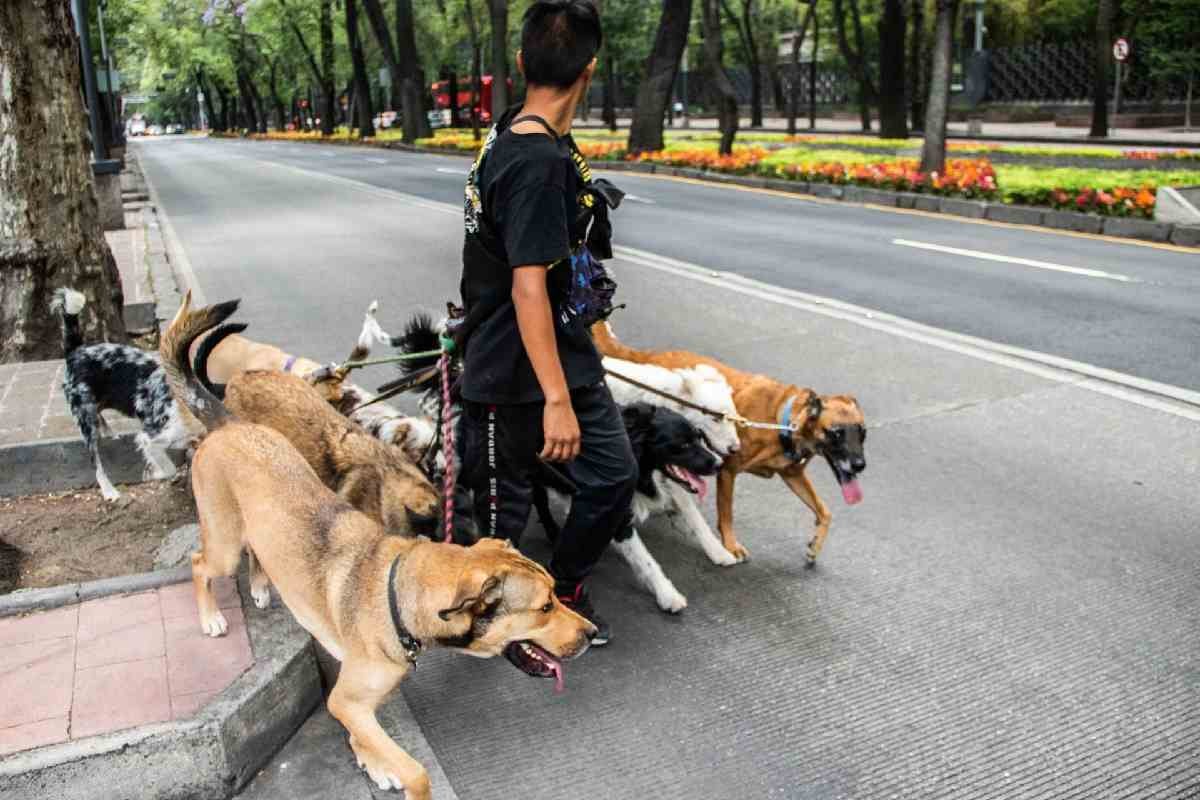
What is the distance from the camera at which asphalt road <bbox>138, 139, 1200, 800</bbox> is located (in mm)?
3645

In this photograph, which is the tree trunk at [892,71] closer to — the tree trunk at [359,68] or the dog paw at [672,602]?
the tree trunk at [359,68]

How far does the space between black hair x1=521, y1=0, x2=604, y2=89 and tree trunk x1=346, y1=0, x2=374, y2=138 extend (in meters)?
48.9

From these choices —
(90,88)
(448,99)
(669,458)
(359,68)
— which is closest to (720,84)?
(90,88)

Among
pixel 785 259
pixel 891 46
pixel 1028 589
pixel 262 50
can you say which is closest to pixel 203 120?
pixel 262 50

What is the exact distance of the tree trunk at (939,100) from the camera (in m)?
20.0

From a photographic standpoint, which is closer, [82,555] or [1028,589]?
[1028,589]

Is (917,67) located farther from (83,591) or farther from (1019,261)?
(83,591)

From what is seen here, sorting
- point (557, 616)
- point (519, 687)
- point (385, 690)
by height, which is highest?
point (557, 616)

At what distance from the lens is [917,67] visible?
38.2 metres

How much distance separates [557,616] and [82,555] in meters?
3.12

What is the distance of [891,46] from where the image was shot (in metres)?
30.2

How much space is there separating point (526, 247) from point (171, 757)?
6.27 feet

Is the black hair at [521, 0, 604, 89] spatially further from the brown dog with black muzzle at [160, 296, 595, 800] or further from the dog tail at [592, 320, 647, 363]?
the dog tail at [592, 320, 647, 363]

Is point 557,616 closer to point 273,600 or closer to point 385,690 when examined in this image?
point 385,690
